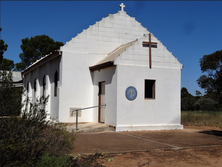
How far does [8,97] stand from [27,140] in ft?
3.64

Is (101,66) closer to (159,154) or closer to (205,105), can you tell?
(159,154)

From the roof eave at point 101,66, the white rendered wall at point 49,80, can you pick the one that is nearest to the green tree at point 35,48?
the white rendered wall at point 49,80

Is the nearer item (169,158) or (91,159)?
(91,159)

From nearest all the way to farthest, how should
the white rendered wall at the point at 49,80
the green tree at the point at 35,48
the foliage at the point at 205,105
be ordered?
the white rendered wall at the point at 49,80 < the foliage at the point at 205,105 < the green tree at the point at 35,48

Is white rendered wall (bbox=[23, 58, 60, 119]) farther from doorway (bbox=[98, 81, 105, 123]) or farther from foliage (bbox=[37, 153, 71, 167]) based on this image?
foliage (bbox=[37, 153, 71, 167])

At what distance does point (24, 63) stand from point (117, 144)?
42.4 metres

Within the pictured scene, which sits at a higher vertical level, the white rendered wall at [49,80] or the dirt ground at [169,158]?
the white rendered wall at [49,80]

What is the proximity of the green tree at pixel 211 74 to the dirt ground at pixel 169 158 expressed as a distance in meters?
36.0

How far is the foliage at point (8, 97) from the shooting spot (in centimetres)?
588

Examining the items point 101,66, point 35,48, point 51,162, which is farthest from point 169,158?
point 35,48

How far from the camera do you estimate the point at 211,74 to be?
43.5 meters

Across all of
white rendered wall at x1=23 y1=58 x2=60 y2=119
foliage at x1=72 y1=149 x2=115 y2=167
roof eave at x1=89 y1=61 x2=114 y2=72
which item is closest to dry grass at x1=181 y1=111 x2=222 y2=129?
roof eave at x1=89 y1=61 x2=114 y2=72

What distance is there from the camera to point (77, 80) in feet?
53.7

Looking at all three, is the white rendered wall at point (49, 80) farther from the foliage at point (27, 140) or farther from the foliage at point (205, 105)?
the foliage at point (205, 105)
